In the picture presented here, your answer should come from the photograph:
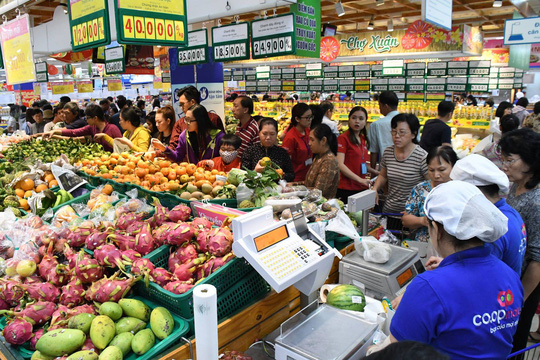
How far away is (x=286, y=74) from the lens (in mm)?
16250

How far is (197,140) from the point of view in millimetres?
4910

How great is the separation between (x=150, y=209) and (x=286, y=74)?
14.2m

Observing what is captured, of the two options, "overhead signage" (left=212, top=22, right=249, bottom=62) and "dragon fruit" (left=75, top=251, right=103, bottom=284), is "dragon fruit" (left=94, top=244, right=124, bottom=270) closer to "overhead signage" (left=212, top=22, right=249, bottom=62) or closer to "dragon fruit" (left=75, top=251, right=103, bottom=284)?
"dragon fruit" (left=75, top=251, right=103, bottom=284)

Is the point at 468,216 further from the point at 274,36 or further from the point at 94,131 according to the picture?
the point at 94,131

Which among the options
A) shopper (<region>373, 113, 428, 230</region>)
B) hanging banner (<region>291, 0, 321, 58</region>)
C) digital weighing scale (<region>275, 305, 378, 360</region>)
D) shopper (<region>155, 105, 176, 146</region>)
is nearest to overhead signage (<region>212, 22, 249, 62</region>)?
hanging banner (<region>291, 0, 321, 58</region>)

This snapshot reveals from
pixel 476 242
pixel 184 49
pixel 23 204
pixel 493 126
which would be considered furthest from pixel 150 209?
pixel 493 126

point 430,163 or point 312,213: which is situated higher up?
point 430,163

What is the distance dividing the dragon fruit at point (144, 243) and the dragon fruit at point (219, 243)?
39cm

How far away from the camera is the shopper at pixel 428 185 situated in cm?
306

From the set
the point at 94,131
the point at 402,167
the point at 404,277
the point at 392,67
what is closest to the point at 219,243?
the point at 404,277

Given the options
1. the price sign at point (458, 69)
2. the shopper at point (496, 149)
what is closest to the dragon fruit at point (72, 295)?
the shopper at point (496, 149)

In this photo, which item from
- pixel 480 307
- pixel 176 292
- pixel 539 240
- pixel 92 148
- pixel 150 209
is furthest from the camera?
pixel 92 148

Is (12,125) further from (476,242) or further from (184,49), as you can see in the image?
(476,242)

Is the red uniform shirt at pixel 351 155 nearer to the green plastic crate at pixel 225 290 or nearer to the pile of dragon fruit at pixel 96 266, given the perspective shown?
the pile of dragon fruit at pixel 96 266
